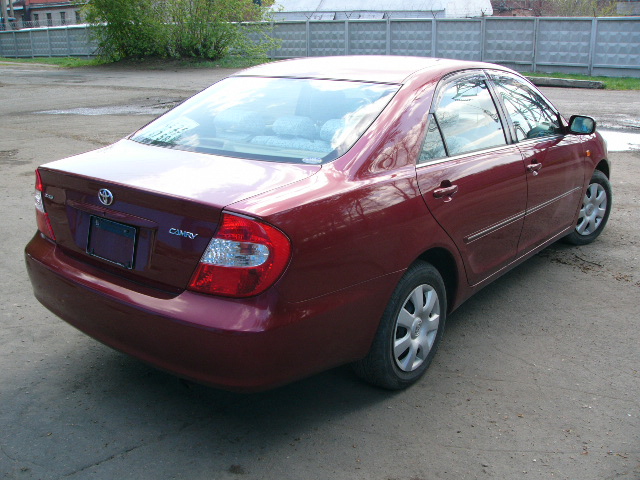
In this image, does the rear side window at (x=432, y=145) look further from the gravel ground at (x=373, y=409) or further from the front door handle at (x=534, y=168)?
the gravel ground at (x=373, y=409)

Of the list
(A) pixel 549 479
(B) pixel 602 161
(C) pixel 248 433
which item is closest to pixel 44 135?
(B) pixel 602 161

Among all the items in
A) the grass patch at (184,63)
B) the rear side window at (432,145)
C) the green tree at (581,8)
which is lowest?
the grass patch at (184,63)

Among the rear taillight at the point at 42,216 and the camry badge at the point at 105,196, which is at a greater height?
the camry badge at the point at 105,196

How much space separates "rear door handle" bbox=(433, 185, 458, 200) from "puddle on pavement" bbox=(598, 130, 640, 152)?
24.1 ft

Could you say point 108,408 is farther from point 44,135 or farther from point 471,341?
point 44,135

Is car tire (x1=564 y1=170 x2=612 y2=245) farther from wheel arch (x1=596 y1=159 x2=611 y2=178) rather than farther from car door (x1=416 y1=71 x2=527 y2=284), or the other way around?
car door (x1=416 y1=71 x2=527 y2=284)

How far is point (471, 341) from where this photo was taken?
4.24m

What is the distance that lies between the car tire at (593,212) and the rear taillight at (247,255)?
3.75 meters

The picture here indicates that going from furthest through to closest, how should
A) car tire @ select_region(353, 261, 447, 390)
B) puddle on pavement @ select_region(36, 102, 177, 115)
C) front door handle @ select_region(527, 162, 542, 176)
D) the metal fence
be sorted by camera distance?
the metal fence < puddle on pavement @ select_region(36, 102, 177, 115) < front door handle @ select_region(527, 162, 542, 176) < car tire @ select_region(353, 261, 447, 390)

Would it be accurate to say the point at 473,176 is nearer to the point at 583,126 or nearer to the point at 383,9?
the point at 583,126

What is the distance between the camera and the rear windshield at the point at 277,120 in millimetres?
3508

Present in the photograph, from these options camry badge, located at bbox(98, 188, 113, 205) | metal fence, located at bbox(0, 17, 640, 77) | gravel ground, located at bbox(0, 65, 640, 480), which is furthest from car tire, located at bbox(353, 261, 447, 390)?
metal fence, located at bbox(0, 17, 640, 77)

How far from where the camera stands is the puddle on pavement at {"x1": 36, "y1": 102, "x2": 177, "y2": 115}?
1387 centimetres

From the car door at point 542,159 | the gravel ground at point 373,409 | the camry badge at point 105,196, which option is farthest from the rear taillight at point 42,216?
the car door at point 542,159
